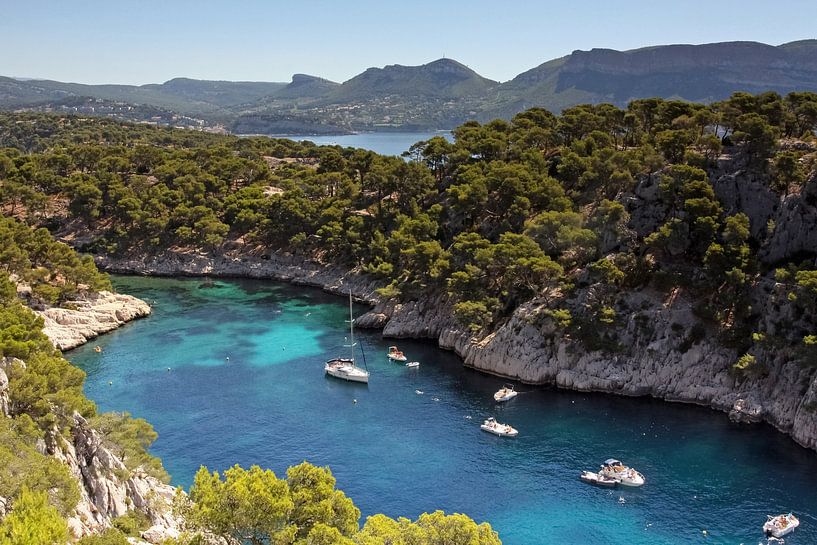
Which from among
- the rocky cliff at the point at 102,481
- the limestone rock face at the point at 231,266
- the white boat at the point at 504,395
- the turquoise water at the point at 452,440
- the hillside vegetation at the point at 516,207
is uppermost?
the hillside vegetation at the point at 516,207

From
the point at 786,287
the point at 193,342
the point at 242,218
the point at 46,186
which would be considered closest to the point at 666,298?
the point at 786,287

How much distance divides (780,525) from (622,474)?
31.4 ft

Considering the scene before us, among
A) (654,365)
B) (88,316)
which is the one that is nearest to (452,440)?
(654,365)

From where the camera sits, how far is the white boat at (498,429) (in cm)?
5447

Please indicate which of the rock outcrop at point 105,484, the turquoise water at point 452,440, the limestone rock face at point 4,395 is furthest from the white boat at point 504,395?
the limestone rock face at point 4,395

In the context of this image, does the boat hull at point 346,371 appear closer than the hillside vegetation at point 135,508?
No

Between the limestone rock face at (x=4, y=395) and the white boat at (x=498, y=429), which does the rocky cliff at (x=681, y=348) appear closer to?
the white boat at (x=498, y=429)

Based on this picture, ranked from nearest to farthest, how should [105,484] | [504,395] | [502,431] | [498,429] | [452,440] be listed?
[105,484] → [452,440] → [502,431] → [498,429] → [504,395]

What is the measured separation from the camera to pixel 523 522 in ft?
141

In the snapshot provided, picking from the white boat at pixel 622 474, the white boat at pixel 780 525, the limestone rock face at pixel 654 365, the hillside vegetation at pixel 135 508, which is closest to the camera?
the hillside vegetation at pixel 135 508

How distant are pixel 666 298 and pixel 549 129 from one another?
4208cm

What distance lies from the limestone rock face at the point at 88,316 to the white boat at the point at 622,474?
55536 mm

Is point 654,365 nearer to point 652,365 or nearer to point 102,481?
point 652,365

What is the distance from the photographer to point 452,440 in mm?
53938
